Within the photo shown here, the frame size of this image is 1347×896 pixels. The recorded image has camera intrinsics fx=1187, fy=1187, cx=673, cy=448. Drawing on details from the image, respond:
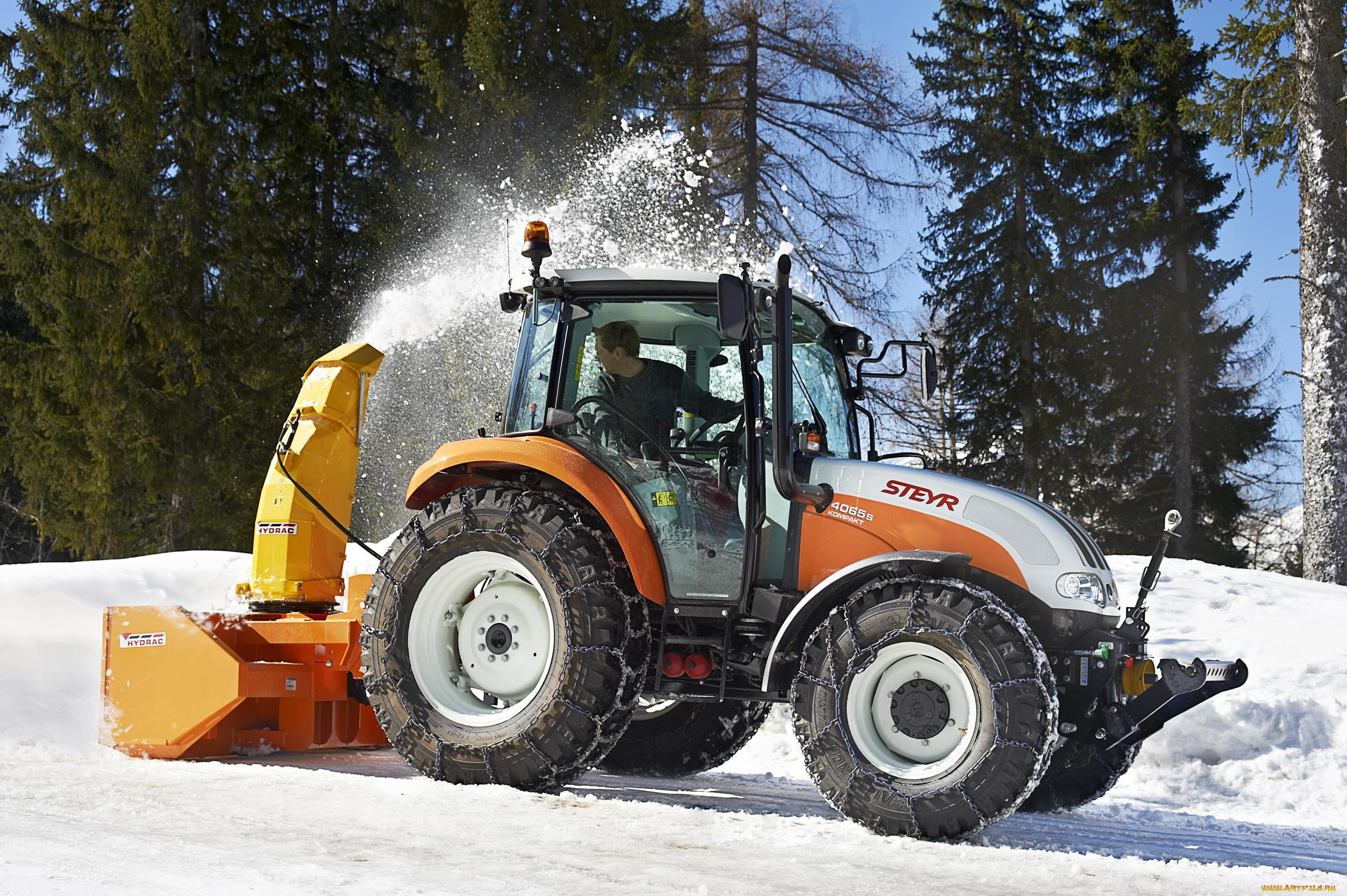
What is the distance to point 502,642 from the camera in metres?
5.27

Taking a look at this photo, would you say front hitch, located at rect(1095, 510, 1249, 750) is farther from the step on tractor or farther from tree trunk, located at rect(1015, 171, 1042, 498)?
tree trunk, located at rect(1015, 171, 1042, 498)

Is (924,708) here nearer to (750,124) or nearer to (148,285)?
(750,124)

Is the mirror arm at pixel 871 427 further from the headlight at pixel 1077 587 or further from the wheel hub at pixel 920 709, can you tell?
the wheel hub at pixel 920 709

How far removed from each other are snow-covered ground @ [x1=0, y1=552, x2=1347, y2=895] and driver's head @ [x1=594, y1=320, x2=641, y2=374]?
6.15ft

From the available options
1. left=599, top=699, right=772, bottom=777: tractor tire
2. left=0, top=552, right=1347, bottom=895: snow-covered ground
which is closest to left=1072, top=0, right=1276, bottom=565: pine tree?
left=0, top=552, right=1347, bottom=895: snow-covered ground

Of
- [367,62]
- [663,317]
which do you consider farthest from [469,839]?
[367,62]

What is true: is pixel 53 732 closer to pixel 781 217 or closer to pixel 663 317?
pixel 663 317

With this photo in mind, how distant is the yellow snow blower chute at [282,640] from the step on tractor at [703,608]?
18 mm

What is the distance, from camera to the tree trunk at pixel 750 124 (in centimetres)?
1855

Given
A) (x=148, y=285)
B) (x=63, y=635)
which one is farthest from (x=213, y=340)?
(x=63, y=635)

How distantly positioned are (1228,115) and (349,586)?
40.2 feet

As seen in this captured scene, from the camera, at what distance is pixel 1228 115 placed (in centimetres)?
1401

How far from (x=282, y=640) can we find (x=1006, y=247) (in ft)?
62.6

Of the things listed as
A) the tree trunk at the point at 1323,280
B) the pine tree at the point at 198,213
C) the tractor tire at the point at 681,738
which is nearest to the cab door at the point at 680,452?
the tractor tire at the point at 681,738
